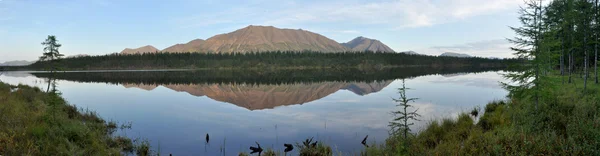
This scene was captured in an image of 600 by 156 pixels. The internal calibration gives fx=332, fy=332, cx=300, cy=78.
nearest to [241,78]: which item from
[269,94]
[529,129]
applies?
[269,94]

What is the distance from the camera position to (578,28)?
99.8 ft

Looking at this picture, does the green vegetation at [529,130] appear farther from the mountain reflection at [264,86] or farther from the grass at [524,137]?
the mountain reflection at [264,86]

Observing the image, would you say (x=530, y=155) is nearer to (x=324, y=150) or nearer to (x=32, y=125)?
(x=324, y=150)

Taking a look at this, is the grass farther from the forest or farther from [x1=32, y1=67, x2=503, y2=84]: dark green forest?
[x1=32, y1=67, x2=503, y2=84]: dark green forest

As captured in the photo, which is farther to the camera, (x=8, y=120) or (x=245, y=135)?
(x=245, y=135)

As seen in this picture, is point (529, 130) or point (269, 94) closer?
point (529, 130)

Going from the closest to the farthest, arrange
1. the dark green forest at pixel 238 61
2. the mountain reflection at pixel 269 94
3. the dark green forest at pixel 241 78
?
the mountain reflection at pixel 269 94
the dark green forest at pixel 241 78
the dark green forest at pixel 238 61

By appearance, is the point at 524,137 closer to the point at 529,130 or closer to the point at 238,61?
the point at 529,130

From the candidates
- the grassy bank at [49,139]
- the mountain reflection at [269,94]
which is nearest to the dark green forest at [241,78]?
the mountain reflection at [269,94]

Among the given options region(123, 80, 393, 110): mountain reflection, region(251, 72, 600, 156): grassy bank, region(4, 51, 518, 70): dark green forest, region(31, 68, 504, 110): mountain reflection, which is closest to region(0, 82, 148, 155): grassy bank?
region(31, 68, 504, 110): mountain reflection

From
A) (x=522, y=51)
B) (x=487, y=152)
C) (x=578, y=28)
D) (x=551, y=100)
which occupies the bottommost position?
(x=487, y=152)

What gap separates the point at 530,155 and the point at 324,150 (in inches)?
251

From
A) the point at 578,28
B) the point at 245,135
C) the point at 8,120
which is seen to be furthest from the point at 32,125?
the point at 578,28

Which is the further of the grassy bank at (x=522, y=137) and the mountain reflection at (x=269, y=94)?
the mountain reflection at (x=269, y=94)
